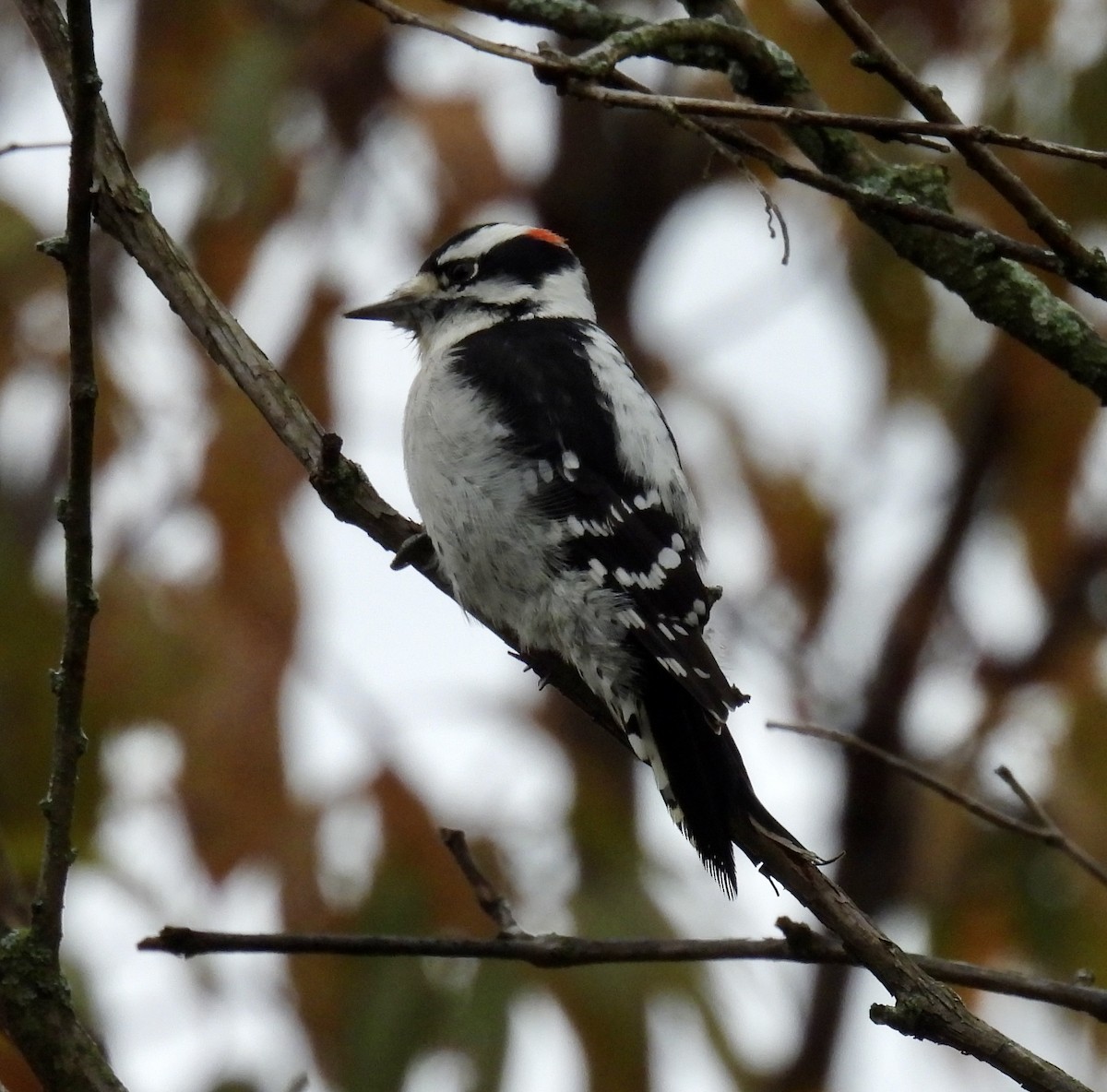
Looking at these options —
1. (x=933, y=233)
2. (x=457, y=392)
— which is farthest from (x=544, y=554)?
(x=933, y=233)

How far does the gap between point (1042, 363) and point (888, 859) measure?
1.92 m

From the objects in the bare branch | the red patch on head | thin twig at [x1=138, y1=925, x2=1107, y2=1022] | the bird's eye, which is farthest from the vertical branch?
the red patch on head

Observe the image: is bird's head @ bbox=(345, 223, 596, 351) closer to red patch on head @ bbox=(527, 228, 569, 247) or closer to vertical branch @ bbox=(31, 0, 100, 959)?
red patch on head @ bbox=(527, 228, 569, 247)

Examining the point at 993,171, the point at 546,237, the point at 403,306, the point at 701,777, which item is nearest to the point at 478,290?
the point at 403,306

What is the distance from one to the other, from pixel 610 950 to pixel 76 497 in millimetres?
985

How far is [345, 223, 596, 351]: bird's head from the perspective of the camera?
4.34 meters

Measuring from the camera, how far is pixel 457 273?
4.40 meters

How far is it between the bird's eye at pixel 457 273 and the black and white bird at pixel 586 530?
0.75ft

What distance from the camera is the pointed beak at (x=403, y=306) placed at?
4.34m

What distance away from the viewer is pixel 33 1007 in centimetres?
222

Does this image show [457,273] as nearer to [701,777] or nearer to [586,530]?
[586,530]

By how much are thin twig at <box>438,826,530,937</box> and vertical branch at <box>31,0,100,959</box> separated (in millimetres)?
694

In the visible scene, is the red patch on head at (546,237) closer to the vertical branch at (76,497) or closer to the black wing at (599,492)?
the black wing at (599,492)

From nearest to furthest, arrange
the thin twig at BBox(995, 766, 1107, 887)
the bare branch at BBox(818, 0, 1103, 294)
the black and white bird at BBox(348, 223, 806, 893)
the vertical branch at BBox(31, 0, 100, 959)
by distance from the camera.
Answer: the vertical branch at BBox(31, 0, 100, 959)
the bare branch at BBox(818, 0, 1103, 294)
the thin twig at BBox(995, 766, 1107, 887)
the black and white bird at BBox(348, 223, 806, 893)
